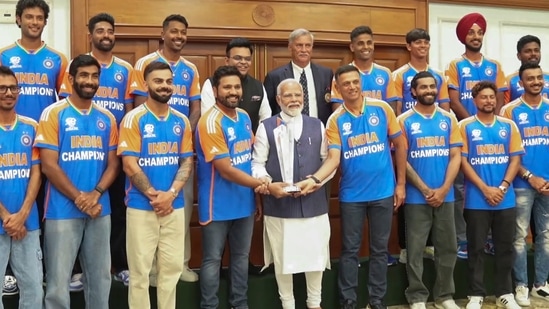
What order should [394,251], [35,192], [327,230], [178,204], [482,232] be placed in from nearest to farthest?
1. [35,192]
2. [178,204]
3. [327,230]
4. [482,232]
5. [394,251]

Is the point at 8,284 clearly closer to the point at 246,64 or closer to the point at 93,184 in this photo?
the point at 93,184

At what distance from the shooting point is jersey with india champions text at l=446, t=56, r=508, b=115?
415 centimetres

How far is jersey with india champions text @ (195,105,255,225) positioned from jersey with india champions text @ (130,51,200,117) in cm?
37

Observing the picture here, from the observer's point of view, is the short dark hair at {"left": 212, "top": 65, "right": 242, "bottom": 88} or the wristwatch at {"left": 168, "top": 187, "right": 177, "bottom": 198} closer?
the wristwatch at {"left": 168, "top": 187, "right": 177, "bottom": 198}

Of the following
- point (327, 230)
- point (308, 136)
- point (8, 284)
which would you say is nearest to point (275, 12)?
point (308, 136)

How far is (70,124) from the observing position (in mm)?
2840

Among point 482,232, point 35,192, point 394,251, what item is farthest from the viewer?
point 394,251

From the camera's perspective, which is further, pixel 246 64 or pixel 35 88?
pixel 246 64

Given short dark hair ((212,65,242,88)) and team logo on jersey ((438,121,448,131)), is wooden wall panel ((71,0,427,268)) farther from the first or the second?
short dark hair ((212,65,242,88))

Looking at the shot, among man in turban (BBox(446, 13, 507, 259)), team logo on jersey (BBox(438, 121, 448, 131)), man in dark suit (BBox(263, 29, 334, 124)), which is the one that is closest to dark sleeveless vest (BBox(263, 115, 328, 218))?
man in dark suit (BBox(263, 29, 334, 124))

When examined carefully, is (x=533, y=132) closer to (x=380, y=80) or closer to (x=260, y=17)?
(x=380, y=80)

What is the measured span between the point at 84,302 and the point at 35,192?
0.84 m

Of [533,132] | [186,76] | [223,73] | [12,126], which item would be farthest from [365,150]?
[12,126]

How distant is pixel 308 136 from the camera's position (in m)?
3.35
